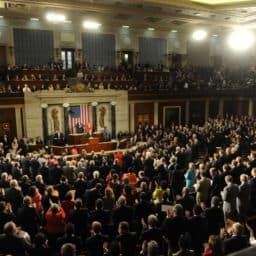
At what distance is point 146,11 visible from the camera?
19438mm

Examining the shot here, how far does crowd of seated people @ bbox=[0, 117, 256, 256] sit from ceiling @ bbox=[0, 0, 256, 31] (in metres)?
9.41

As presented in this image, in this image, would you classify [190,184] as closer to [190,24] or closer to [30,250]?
[30,250]

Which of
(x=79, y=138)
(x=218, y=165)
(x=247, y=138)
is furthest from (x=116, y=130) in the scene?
(x=218, y=165)

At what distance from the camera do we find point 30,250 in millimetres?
4922

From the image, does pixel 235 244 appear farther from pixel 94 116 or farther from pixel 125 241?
pixel 94 116

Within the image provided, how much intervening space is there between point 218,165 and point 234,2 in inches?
457

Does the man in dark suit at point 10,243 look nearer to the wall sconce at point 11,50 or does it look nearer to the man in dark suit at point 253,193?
the man in dark suit at point 253,193

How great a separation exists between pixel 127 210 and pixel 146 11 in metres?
15.8

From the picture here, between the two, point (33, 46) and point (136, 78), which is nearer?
point (33, 46)

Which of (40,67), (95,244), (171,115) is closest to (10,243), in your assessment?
(95,244)

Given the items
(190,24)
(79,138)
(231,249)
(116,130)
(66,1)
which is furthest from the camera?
(190,24)

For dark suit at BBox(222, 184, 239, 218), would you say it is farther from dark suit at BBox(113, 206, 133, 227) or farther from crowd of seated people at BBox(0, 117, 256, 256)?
dark suit at BBox(113, 206, 133, 227)

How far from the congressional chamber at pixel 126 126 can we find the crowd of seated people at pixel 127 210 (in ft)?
0.09

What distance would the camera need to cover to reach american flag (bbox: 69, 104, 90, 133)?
2002cm
